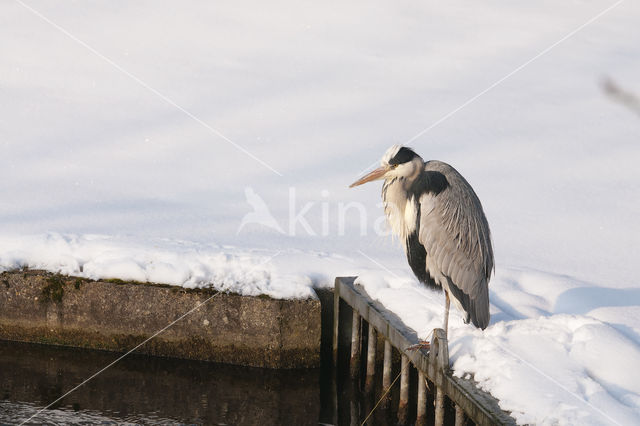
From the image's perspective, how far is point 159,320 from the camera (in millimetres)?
6242

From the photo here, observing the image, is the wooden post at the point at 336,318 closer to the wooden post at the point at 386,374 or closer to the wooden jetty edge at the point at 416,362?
the wooden jetty edge at the point at 416,362

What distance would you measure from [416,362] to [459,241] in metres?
0.82

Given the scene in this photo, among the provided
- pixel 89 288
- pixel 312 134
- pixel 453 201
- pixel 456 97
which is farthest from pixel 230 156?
pixel 453 201

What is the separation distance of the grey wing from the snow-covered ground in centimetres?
23

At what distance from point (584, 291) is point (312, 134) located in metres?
7.51

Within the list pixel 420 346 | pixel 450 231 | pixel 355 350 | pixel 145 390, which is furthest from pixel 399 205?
pixel 145 390

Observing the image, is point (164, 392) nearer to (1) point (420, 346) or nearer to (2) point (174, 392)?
(2) point (174, 392)

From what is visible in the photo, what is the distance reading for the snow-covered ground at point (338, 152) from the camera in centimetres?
568

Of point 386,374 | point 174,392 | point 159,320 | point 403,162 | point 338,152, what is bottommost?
point 174,392

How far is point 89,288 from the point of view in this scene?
6.30 metres

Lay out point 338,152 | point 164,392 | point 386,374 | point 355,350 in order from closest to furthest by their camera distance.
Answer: point 386,374
point 164,392
point 355,350
point 338,152

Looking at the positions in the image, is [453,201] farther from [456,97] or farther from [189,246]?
[456,97]

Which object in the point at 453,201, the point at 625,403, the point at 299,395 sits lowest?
the point at 299,395

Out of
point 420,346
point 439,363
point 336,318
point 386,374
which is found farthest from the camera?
point 336,318
